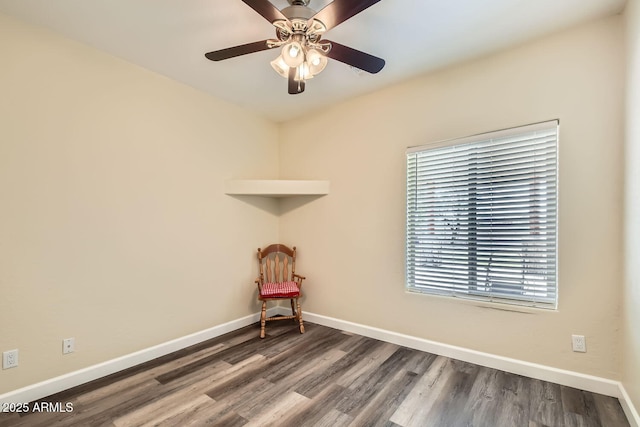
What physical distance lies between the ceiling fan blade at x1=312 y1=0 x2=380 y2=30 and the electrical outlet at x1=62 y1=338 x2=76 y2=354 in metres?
2.84

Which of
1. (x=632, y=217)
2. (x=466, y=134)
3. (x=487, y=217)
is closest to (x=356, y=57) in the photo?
(x=466, y=134)

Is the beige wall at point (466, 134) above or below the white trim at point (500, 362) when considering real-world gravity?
above

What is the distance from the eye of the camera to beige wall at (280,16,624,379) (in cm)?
208

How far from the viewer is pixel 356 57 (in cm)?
190

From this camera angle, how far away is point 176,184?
2934 mm

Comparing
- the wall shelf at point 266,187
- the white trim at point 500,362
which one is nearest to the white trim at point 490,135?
the wall shelf at point 266,187

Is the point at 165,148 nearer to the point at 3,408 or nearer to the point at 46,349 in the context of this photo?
the point at 46,349

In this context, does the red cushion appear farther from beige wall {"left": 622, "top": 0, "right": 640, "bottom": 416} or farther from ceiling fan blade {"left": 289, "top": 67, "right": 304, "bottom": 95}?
beige wall {"left": 622, "top": 0, "right": 640, "bottom": 416}

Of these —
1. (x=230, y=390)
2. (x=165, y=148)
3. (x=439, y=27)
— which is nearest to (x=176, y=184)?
(x=165, y=148)

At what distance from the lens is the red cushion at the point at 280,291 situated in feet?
10.8

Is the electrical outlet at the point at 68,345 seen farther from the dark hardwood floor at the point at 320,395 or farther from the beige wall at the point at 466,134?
the beige wall at the point at 466,134

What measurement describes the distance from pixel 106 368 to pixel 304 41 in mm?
2906

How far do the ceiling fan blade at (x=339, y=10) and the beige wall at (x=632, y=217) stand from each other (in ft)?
5.55

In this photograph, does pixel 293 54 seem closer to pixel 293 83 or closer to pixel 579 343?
pixel 293 83
